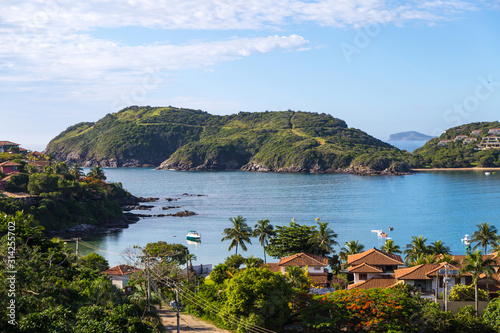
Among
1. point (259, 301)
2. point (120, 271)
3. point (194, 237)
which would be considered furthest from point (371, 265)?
point (194, 237)

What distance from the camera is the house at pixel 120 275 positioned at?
45.4 metres

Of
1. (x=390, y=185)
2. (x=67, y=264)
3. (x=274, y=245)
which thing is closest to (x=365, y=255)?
(x=274, y=245)

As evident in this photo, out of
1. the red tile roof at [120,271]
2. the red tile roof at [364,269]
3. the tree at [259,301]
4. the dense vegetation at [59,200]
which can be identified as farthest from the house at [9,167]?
the tree at [259,301]

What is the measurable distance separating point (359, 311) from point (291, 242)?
75.8 ft

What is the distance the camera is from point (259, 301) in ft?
107

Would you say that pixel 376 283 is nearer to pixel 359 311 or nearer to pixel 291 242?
pixel 359 311

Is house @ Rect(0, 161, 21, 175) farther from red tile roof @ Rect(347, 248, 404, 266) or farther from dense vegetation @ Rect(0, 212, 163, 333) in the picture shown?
red tile roof @ Rect(347, 248, 404, 266)

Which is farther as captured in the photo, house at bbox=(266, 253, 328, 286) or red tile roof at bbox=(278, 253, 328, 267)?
red tile roof at bbox=(278, 253, 328, 267)

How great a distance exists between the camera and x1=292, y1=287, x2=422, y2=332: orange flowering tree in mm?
31875

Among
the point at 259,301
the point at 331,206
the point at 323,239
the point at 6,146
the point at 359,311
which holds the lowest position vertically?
the point at 359,311

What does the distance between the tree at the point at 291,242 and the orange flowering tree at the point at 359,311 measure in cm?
2125

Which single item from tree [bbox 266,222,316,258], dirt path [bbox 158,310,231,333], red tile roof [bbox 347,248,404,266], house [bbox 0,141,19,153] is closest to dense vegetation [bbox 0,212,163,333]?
dirt path [bbox 158,310,231,333]

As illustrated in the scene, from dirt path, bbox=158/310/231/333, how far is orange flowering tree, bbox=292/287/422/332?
5737 millimetres

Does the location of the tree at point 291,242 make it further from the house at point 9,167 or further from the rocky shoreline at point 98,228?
the house at point 9,167
